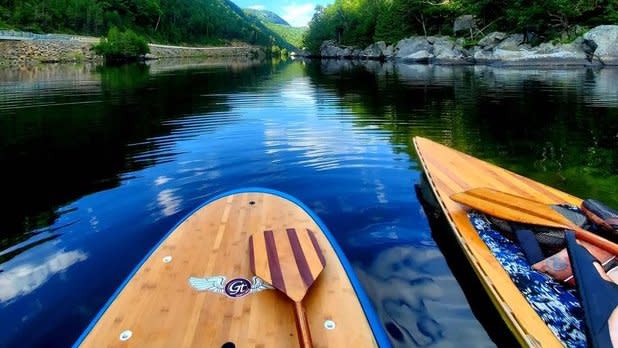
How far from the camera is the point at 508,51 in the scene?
44406 millimetres

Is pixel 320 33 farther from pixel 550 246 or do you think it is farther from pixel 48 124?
pixel 550 246

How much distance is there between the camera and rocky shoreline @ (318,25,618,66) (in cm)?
3622

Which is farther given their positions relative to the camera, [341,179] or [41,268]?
[341,179]

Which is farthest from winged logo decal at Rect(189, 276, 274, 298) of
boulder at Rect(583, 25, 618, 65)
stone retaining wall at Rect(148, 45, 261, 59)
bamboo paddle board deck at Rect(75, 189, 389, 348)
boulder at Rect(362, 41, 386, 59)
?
stone retaining wall at Rect(148, 45, 261, 59)

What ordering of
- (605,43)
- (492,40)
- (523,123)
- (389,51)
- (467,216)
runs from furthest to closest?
(389,51), (492,40), (605,43), (523,123), (467,216)

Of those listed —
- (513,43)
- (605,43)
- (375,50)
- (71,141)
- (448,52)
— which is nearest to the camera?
(71,141)

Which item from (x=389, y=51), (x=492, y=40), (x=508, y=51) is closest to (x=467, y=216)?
(x=508, y=51)

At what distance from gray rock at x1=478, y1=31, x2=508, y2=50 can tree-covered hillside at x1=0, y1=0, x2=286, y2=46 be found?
252ft

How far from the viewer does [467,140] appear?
11328mm

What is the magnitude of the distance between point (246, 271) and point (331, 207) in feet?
9.76

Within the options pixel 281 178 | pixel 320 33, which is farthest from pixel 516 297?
pixel 320 33

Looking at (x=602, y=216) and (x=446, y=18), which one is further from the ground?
(x=446, y=18)

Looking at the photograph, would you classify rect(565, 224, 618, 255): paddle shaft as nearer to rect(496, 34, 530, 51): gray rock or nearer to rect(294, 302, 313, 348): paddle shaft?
rect(294, 302, 313, 348): paddle shaft

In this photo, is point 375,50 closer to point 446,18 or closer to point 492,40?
point 446,18
